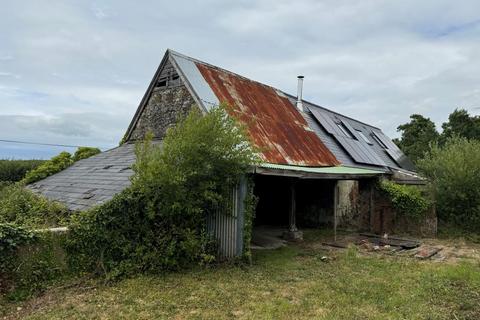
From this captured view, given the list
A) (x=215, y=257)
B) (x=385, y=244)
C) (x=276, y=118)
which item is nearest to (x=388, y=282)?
(x=215, y=257)

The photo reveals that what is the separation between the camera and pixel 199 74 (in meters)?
12.3

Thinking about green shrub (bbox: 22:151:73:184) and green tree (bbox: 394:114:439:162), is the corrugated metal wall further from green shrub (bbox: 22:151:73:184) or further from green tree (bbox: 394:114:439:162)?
green tree (bbox: 394:114:439:162)

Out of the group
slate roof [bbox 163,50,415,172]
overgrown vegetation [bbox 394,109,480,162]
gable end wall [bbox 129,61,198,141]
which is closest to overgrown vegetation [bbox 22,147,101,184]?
gable end wall [bbox 129,61,198,141]

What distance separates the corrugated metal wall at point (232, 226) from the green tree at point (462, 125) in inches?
898

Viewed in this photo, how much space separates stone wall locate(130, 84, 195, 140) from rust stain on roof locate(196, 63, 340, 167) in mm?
1043

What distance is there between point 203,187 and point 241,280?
1881 millimetres

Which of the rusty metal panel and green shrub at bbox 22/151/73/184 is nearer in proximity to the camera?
the rusty metal panel

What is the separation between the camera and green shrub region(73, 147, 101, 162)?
46.1ft

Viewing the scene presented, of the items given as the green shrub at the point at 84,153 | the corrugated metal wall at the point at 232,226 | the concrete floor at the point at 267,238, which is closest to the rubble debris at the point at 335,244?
the concrete floor at the point at 267,238

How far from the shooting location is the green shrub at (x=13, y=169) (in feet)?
56.7

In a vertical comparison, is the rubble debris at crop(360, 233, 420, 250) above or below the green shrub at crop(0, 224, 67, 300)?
below

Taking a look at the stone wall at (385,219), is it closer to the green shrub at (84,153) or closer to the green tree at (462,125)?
the green shrub at (84,153)

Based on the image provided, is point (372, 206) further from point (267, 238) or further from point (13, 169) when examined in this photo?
point (13, 169)

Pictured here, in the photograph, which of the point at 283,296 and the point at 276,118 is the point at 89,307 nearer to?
the point at 283,296
